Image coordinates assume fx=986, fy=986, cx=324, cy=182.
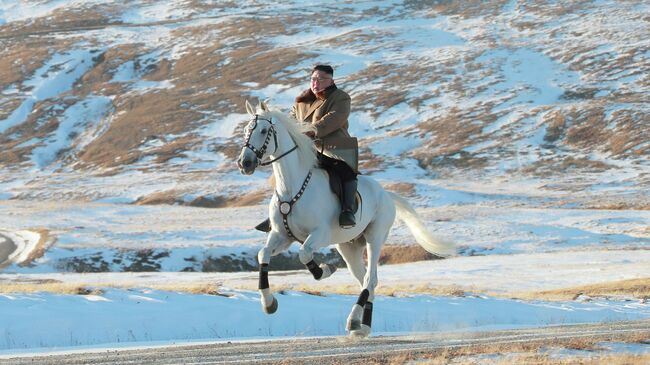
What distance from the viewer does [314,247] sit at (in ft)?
48.4

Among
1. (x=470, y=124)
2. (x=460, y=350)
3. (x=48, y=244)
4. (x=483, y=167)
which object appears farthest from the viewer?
(x=470, y=124)

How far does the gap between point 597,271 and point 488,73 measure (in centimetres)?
9698

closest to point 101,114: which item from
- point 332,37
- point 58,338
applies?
point 332,37

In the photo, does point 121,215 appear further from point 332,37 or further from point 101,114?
point 332,37

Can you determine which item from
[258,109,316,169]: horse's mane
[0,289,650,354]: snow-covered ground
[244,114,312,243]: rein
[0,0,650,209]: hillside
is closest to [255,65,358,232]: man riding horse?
[258,109,316,169]: horse's mane

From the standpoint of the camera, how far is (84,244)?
62.2 m

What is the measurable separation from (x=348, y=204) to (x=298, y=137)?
133cm

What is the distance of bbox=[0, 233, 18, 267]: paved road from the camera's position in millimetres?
57825

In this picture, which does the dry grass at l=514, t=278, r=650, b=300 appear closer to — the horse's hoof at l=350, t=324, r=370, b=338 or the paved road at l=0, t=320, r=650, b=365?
the paved road at l=0, t=320, r=650, b=365

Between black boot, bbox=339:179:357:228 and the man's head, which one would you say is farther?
the man's head

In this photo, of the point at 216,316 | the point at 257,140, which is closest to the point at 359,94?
the point at 216,316

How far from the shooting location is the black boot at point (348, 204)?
50.8 ft

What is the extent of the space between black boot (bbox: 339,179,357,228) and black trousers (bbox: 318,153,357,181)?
0.37ft

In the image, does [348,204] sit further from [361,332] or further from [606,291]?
[606,291]
